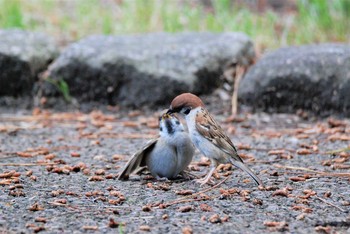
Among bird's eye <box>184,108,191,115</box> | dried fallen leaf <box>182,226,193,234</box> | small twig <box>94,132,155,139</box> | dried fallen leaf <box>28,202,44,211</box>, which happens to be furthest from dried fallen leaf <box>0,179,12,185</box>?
small twig <box>94,132,155,139</box>

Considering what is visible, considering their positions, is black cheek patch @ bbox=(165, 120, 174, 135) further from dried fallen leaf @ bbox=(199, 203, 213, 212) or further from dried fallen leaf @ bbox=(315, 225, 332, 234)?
dried fallen leaf @ bbox=(315, 225, 332, 234)

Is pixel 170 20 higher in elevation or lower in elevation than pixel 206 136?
higher

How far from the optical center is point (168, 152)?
4254 mm

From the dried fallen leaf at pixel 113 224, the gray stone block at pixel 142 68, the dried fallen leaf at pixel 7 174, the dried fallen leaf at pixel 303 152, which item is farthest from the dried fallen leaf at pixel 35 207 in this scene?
the gray stone block at pixel 142 68

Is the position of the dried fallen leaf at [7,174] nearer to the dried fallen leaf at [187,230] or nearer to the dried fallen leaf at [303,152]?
the dried fallen leaf at [187,230]

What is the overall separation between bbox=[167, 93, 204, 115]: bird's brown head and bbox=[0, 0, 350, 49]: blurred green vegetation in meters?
4.01

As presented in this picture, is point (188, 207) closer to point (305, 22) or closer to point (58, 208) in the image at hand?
point (58, 208)

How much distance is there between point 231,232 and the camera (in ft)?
10.4

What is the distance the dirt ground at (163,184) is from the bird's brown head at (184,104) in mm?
436

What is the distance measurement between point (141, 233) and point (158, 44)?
161 inches

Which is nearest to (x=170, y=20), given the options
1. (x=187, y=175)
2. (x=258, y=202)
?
(x=187, y=175)

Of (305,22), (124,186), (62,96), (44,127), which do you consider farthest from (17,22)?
(124,186)

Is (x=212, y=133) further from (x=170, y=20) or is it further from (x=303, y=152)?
(x=170, y=20)

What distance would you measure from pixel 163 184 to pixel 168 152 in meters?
0.22
